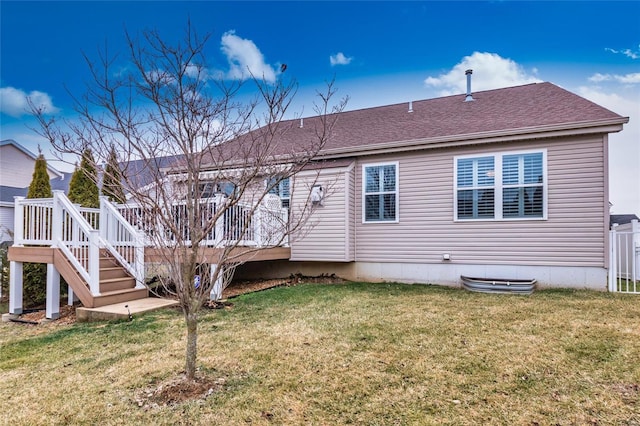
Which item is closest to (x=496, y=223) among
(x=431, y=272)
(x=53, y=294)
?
(x=431, y=272)

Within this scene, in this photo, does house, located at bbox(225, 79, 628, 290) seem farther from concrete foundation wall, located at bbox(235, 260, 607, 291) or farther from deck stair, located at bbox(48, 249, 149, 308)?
deck stair, located at bbox(48, 249, 149, 308)

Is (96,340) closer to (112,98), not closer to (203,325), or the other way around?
(203,325)

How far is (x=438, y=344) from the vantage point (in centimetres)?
421

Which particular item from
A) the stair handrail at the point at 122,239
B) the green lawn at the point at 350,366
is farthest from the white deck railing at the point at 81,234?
the green lawn at the point at 350,366

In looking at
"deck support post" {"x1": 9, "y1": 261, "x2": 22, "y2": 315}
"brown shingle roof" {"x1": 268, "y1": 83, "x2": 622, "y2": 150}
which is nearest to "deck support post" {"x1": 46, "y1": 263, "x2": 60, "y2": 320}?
"deck support post" {"x1": 9, "y1": 261, "x2": 22, "y2": 315}

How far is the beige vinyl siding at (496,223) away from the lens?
24.5ft

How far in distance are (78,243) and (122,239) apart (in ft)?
3.94

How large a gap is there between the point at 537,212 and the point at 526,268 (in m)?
1.26

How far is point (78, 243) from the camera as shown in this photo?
22.2 feet

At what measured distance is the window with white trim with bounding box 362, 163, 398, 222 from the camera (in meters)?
9.17

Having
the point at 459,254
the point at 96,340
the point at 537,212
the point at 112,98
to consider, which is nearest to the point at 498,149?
the point at 537,212

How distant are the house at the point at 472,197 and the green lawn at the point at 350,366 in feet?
6.16

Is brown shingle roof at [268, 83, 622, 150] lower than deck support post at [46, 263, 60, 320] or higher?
higher

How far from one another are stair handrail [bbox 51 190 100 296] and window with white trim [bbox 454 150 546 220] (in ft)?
24.7
